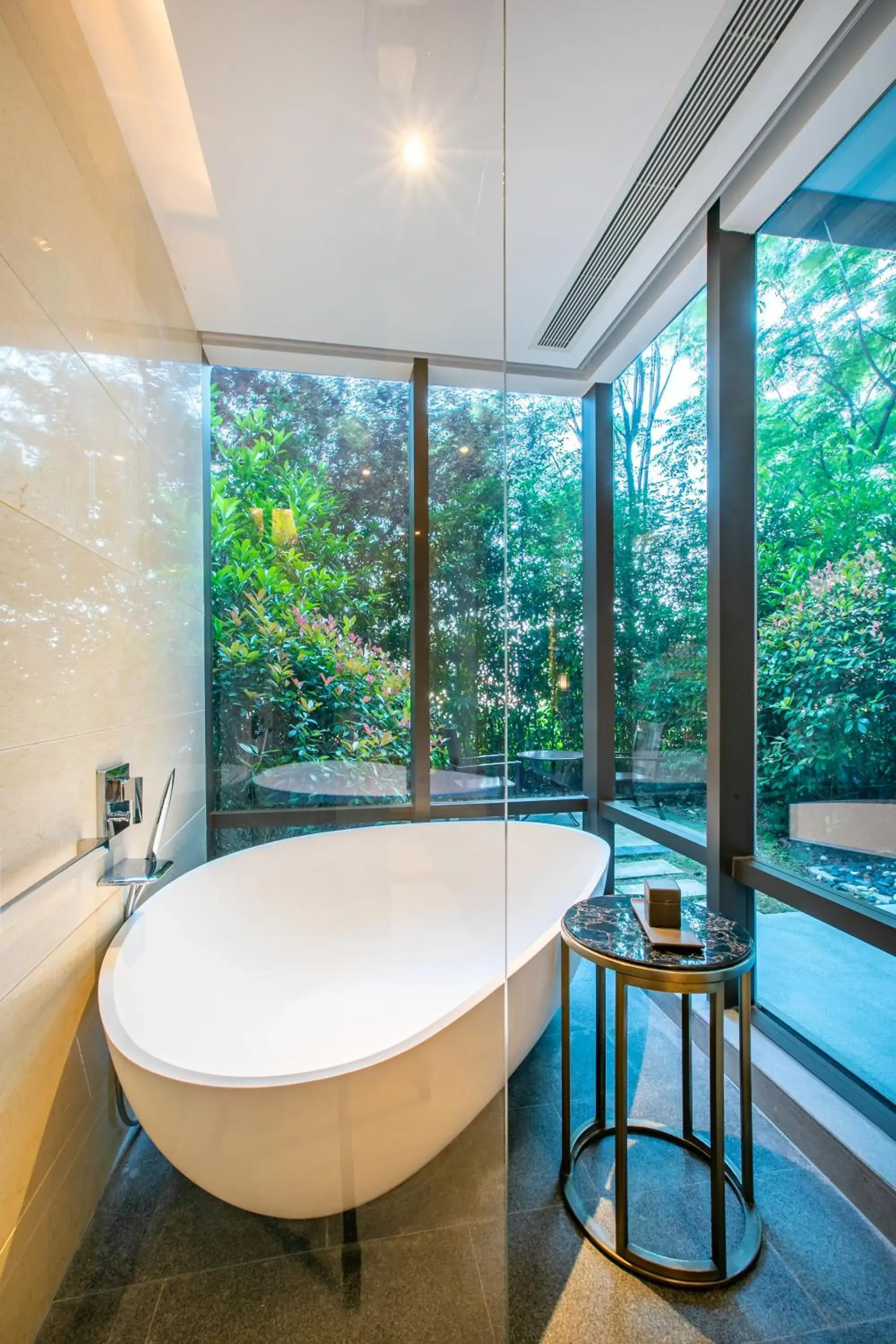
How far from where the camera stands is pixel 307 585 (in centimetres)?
241

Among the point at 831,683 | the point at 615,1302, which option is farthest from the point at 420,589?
the point at 615,1302

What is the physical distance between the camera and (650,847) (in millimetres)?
2529

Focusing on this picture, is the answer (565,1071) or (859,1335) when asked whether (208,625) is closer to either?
(565,1071)

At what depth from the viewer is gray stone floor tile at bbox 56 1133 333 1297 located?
1194 millimetres

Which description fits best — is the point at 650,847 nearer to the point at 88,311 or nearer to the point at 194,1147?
the point at 194,1147

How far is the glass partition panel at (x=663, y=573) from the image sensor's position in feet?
7.27

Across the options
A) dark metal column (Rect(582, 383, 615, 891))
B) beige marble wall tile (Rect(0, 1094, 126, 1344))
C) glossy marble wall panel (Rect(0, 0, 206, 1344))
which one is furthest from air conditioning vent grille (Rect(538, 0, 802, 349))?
beige marble wall tile (Rect(0, 1094, 126, 1344))

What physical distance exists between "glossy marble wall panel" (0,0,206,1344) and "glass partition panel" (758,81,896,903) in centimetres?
196

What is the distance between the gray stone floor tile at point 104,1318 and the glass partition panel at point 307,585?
1.51 meters

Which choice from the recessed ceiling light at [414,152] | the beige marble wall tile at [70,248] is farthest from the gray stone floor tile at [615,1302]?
the recessed ceiling light at [414,152]

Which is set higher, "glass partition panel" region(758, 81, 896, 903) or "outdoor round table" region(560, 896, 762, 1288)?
"glass partition panel" region(758, 81, 896, 903)

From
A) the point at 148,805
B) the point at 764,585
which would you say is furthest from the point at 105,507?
the point at 764,585

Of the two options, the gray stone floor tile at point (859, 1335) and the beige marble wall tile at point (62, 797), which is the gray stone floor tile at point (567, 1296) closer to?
the gray stone floor tile at point (859, 1335)

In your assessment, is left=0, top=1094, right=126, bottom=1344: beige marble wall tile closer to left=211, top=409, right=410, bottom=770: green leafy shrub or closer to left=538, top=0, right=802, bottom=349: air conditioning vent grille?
left=211, top=409, right=410, bottom=770: green leafy shrub
